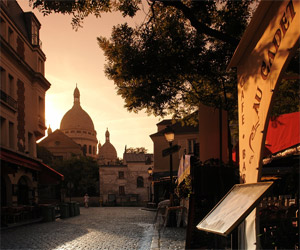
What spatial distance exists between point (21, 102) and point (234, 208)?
76.0 feet

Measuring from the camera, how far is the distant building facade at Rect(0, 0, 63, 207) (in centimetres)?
2188

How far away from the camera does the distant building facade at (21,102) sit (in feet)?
71.8

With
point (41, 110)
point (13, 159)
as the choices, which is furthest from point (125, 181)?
point (13, 159)

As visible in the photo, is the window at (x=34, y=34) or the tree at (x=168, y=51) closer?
the tree at (x=168, y=51)

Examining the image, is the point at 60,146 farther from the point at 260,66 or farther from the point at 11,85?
the point at 260,66

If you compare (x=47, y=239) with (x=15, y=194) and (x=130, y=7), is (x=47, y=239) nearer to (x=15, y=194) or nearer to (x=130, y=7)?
(x=130, y=7)

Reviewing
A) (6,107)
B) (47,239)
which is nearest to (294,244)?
(47,239)

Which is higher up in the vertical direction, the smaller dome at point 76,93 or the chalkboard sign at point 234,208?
the smaller dome at point 76,93

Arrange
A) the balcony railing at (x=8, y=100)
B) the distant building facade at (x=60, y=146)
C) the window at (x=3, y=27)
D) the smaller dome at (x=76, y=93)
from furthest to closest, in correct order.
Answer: the smaller dome at (x=76, y=93) → the distant building facade at (x=60, y=146) → the window at (x=3, y=27) → the balcony railing at (x=8, y=100)

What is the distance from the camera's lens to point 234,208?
346 cm

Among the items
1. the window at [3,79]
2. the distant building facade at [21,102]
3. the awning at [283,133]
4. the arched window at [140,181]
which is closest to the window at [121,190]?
the arched window at [140,181]

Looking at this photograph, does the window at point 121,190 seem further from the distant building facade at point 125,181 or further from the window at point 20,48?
the window at point 20,48

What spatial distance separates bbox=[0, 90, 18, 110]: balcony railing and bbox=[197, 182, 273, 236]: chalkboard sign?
19492mm

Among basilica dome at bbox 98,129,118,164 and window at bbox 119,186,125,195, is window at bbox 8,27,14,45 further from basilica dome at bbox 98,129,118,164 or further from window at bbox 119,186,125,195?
basilica dome at bbox 98,129,118,164
